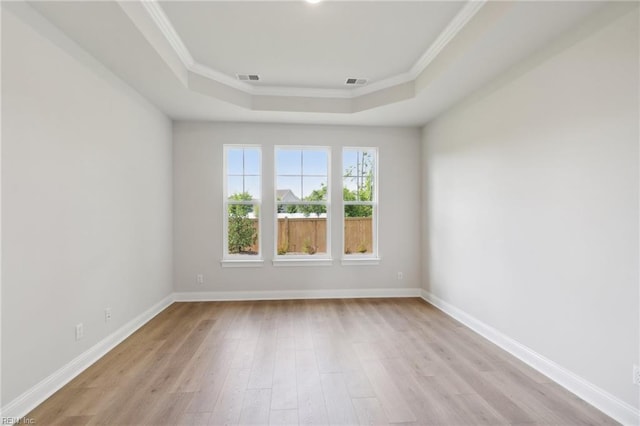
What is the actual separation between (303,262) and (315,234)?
18.4 inches

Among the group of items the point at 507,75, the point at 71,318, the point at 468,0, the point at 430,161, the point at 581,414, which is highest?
the point at 468,0

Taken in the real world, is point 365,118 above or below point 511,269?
above

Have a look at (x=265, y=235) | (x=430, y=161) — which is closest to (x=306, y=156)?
(x=265, y=235)

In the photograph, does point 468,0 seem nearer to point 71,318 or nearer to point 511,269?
point 511,269

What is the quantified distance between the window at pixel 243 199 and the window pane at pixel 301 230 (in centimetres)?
36

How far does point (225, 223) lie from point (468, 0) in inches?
151

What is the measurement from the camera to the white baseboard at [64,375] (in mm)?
1929

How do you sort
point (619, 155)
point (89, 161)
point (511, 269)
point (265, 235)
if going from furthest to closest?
1. point (265, 235)
2. point (511, 269)
3. point (89, 161)
4. point (619, 155)

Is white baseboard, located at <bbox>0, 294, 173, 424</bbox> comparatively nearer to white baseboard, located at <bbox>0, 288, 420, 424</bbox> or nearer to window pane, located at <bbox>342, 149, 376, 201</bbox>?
white baseboard, located at <bbox>0, 288, 420, 424</bbox>

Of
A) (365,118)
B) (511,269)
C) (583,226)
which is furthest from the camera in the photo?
(365,118)

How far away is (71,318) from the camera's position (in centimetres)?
243

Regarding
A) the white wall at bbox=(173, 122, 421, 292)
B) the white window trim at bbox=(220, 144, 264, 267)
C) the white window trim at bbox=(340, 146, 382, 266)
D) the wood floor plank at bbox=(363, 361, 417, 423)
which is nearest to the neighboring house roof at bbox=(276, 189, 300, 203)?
the white wall at bbox=(173, 122, 421, 292)

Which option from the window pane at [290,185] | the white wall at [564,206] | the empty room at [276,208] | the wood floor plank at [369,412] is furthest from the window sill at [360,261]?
the wood floor plank at [369,412]

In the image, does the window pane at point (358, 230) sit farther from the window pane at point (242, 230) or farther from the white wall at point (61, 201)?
the white wall at point (61, 201)
